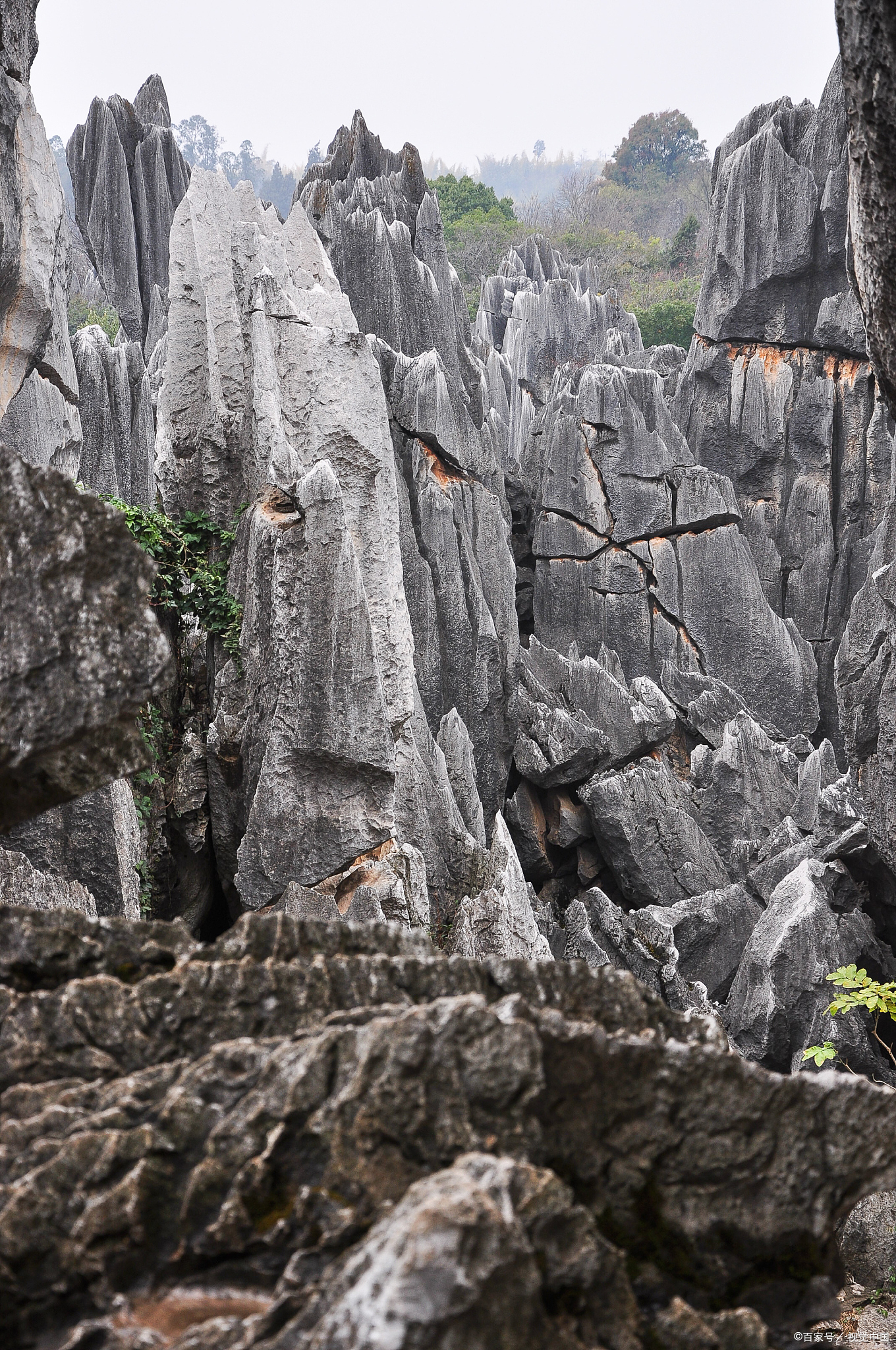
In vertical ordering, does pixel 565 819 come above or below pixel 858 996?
above

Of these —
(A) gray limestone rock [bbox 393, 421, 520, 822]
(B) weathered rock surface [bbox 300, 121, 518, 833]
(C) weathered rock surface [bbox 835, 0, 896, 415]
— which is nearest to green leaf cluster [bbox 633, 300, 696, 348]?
(B) weathered rock surface [bbox 300, 121, 518, 833]

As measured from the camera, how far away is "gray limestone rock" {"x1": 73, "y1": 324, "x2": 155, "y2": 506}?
742 inches

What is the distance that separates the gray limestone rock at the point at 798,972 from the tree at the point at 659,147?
2633 inches

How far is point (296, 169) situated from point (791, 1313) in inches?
4334

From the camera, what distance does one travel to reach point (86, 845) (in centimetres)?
674

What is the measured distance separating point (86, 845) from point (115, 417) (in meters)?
14.7

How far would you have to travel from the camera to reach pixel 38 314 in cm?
640

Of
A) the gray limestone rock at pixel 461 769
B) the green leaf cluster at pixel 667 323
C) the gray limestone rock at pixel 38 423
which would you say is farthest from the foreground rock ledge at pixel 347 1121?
the green leaf cluster at pixel 667 323

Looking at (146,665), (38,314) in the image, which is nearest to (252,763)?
(38,314)

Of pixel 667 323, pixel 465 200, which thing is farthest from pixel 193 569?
pixel 465 200

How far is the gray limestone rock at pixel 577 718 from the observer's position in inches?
646

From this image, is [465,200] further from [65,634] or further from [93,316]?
[65,634]

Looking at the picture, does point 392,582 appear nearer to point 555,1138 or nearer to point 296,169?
point 555,1138

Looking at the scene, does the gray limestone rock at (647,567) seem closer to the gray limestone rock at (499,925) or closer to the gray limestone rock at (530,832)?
the gray limestone rock at (530,832)
